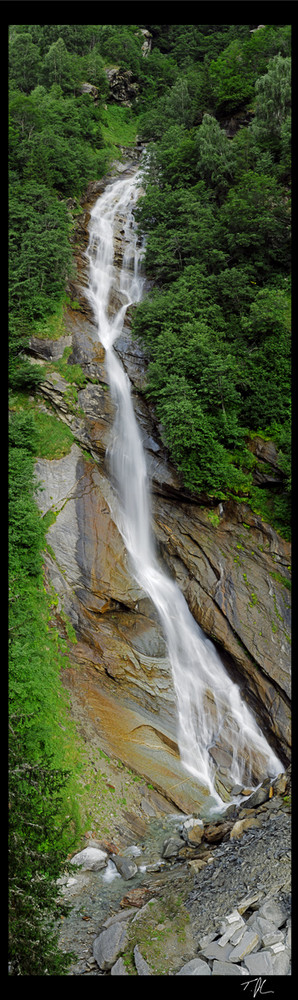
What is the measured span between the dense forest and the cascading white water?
1.38m

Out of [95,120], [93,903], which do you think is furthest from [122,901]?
[95,120]

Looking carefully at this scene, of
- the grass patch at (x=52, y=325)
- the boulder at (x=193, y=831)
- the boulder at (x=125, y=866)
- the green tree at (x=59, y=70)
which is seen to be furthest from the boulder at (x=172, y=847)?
the green tree at (x=59, y=70)

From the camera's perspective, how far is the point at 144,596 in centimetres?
1191

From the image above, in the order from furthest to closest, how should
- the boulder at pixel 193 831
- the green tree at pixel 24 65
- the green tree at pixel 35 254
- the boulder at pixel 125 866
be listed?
the green tree at pixel 24 65 < the green tree at pixel 35 254 < the boulder at pixel 193 831 < the boulder at pixel 125 866

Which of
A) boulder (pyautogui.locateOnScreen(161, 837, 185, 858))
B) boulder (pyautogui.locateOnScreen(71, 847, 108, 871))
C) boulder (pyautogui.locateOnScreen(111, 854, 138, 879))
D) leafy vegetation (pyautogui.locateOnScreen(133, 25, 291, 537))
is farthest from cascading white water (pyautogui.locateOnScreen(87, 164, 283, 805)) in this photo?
boulder (pyautogui.locateOnScreen(71, 847, 108, 871))

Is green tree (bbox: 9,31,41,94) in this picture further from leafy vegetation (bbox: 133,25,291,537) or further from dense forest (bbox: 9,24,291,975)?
leafy vegetation (bbox: 133,25,291,537)

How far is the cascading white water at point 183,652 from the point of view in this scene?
1060cm

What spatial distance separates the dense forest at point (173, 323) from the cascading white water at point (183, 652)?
54.3 inches

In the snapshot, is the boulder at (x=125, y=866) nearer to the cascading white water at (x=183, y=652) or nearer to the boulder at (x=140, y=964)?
the boulder at (x=140, y=964)

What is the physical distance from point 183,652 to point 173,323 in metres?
9.73

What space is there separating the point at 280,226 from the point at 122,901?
1833cm

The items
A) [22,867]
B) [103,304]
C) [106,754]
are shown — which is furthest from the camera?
[103,304]
